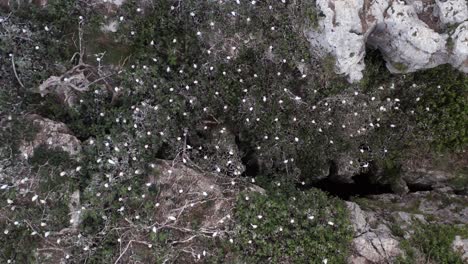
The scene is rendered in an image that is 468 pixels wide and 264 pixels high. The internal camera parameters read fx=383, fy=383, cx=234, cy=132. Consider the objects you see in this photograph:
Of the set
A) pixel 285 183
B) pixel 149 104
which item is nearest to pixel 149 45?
pixel 149 104

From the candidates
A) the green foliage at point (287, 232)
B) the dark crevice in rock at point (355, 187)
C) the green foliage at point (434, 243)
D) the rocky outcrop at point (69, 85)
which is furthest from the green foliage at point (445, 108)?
the rocky outcrop at point (69, 85)

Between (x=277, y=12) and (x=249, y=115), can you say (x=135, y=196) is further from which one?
(x=277, y=12)

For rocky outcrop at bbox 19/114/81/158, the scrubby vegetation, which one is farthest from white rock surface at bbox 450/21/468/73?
rocky outcrop at bbox 19/114/81/158

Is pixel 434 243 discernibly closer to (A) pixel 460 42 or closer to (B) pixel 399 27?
(A) pixel 460 42

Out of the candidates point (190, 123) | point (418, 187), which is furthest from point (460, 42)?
point (190, 123)

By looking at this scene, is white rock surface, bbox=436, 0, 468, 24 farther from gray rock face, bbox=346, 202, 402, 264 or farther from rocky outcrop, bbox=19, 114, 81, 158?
rocky outcrop, bbox=19, 114, 81, 158
